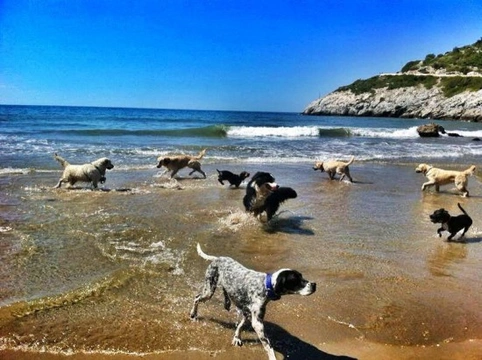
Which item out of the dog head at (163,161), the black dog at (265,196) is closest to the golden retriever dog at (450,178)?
the black dog at (265,196)

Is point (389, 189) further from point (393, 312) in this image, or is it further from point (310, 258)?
point (393, 312)

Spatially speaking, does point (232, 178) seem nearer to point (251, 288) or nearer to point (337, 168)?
point (337, 168)

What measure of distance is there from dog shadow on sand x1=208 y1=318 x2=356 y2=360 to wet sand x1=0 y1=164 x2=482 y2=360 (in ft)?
0.06

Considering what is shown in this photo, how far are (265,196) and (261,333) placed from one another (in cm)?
499

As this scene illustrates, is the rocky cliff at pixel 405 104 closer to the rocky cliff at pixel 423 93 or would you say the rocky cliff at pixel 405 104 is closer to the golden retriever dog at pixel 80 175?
the rocky cliff at pixel 423 93

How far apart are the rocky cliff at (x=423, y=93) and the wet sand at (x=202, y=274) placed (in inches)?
2648

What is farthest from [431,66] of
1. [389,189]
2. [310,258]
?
[310,258]

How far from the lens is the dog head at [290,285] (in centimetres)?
405

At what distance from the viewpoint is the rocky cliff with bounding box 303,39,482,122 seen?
7219 centimetres

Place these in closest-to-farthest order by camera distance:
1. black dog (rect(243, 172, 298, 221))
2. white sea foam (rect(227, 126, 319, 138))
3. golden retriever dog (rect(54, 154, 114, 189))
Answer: black dog (rect(243, 172, 298, 221)) < golden retriever dog (rect(54, 154, 114, 189)) < white sea foam (rect(227, 126, 319, 138))

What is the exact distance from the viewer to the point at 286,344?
4.31m

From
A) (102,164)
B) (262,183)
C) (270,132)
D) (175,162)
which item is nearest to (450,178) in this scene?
(262,183)

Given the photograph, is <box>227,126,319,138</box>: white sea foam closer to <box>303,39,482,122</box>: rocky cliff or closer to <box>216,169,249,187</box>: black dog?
<box>216,169,249,187</box>: black dog

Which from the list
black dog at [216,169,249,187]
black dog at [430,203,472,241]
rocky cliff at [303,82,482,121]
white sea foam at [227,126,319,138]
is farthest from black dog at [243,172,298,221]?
rocky cliff at [303,82,482,121]
